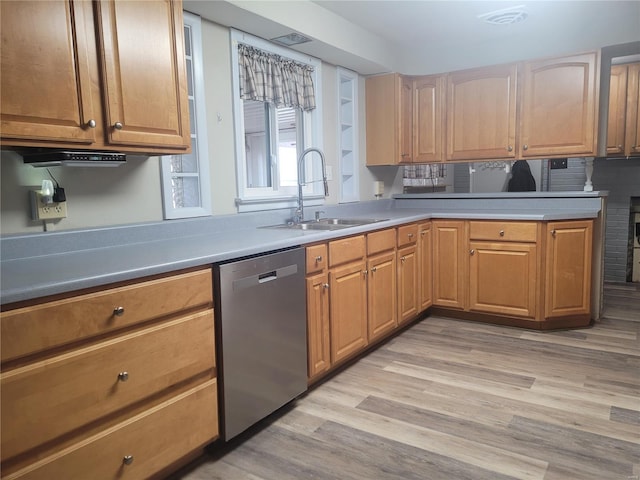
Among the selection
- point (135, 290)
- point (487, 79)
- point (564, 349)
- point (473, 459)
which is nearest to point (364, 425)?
point (473, 459)

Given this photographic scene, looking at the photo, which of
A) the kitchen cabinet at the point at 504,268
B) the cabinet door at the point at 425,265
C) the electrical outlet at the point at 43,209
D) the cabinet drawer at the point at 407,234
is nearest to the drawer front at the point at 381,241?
the cabinet drawer at the point at 407,234

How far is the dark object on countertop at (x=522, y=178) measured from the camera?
523cm

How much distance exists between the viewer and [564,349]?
3.06 meters

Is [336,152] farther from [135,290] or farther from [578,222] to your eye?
[135,290]

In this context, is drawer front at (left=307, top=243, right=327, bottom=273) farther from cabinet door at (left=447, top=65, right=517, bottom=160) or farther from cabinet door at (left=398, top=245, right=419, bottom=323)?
cabinet door at (left=447, top=65, right=517, bottom=160)

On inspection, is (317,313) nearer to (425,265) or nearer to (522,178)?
(425,265)

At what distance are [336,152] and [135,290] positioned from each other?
2525 mm

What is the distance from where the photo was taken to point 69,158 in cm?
165

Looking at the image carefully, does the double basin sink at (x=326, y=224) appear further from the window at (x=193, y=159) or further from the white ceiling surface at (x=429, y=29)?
the white ceiling surface at (x=429, y=29)

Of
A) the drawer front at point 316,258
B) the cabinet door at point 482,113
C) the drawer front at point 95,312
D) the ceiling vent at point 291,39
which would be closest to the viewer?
the drawer front at point 95,312

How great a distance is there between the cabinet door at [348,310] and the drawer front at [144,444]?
904 millimetres

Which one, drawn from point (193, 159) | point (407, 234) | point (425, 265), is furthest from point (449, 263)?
point (193, 159)

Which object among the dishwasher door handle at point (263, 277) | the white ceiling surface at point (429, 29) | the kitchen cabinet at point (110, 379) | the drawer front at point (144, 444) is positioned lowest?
the drawer front at point (144, 444)

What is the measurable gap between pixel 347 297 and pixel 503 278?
146cm
